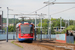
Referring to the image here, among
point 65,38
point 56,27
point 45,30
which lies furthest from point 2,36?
point 56,27

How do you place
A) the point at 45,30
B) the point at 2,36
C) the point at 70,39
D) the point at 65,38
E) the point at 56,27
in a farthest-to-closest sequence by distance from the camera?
the point at 56,27 < the point at 45,30 < the point at 2,36 < the point at 65,38 < the point at 70,39

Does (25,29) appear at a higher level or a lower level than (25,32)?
higher

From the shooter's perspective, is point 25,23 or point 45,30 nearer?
point 25,23

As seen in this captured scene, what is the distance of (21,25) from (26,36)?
5.88 ft

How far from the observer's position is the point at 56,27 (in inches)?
5364

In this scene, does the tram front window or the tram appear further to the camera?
the tram front window

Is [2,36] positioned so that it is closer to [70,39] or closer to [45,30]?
[70,39]

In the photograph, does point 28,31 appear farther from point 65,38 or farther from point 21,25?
point 65,38

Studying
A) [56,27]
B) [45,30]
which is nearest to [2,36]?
[45,30]

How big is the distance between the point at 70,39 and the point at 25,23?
25.9 ft

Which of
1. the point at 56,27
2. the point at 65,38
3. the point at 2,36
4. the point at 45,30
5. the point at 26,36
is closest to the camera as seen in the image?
the point at 26,36

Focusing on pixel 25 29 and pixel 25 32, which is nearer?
pixel 25 32

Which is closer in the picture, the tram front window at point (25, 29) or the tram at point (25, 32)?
the tram at point (25, 32)

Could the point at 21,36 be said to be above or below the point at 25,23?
below
